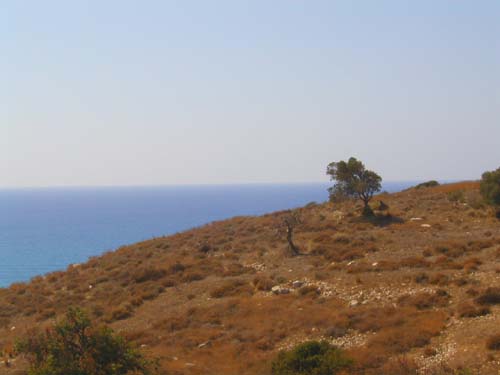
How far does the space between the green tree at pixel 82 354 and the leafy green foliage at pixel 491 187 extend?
3125 cm

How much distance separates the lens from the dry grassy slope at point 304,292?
50.3 ft

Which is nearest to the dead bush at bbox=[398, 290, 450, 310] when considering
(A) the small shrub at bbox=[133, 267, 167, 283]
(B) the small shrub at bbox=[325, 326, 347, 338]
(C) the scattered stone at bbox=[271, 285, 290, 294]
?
(B) the small shrub at bbox=[325, 326, 347, 338]

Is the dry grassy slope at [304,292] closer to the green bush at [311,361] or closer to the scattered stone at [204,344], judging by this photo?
the scattered stone at [204,344]

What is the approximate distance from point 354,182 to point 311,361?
2912 cm

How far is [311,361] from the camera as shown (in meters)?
13.5

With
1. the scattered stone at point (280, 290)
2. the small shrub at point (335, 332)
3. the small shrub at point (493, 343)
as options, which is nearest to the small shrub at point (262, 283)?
the scattered stone at point (280, 290)

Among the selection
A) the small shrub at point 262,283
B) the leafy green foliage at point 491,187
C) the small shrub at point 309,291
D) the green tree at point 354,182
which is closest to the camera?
the small shrub at point 309,291

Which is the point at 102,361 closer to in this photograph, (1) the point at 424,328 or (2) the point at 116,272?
(1) the point at 424,328

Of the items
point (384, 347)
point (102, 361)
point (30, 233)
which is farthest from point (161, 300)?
point (30, 233)

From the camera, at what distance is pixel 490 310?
632 inches

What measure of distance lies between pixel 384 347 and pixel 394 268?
10344 millimetres

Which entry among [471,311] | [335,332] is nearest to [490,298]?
[471,311]

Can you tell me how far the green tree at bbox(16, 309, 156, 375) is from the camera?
12.5m

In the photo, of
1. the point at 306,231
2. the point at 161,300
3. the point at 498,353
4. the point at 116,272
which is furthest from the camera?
the point at 306,231
